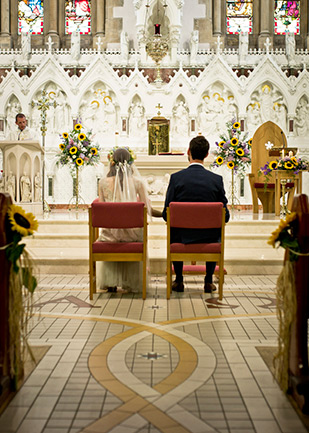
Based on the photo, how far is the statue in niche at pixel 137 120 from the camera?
1458cm

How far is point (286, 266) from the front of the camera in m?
2.80

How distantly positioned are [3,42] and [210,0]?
6191mm

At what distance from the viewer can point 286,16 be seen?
17344 millimetres

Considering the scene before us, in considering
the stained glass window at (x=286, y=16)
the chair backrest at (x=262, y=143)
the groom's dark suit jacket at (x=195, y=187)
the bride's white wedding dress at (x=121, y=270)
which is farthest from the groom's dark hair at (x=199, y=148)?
the stained glass window at (x=286, y=16)

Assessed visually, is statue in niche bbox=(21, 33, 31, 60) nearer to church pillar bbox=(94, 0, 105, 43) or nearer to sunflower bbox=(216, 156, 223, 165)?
church pillar bbox=(94, 0, 105, 43)

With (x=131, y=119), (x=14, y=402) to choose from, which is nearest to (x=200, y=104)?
(x=131, y=119)

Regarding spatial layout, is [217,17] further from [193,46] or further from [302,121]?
[302,121]

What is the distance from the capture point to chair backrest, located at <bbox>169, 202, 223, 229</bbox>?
540 centimetres

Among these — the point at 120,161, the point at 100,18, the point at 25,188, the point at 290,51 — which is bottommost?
the point at 25,188

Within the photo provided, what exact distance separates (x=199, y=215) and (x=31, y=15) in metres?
14.0

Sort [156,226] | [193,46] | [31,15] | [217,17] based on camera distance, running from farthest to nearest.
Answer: [31,15] → [217,17] → [193,46] → [156,226]

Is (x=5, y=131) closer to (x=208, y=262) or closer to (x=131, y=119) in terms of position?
(x=131, y=119)

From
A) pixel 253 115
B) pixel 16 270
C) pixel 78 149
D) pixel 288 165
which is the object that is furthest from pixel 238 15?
pixel 16 270

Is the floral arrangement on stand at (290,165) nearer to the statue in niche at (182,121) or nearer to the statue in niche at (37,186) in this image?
the statue in niche at (37,186)
